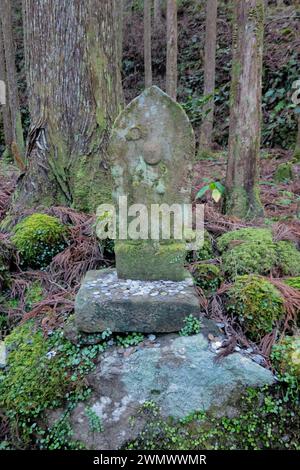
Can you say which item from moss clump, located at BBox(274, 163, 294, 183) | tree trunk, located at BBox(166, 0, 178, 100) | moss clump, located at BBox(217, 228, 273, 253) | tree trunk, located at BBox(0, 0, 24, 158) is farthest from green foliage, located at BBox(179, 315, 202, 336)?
tree trunk, located at BBox(166, 0, 178, 100)

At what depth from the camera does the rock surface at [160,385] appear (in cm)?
226

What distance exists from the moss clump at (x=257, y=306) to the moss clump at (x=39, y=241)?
1836 mm

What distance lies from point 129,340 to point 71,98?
9.29 feet

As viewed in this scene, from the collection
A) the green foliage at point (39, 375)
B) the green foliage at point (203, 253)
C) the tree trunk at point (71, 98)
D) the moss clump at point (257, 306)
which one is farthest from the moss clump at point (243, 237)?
the green foliage at point (39, 375)

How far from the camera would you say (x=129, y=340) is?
2.64 meters

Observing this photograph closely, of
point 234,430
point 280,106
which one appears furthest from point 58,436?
point 280,106

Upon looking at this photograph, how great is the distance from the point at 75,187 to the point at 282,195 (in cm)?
335

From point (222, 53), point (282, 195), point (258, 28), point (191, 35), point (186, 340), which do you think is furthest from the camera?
point (191, 35)

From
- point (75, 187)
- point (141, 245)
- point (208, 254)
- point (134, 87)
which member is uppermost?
point (134, 87)

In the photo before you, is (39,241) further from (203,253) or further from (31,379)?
(203,253)

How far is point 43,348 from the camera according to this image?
268 centimetres

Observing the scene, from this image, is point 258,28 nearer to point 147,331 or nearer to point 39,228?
point 39,228

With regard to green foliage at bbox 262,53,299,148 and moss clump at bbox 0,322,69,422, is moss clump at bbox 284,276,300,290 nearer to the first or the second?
moss clump at bbox 0,322,69,422
